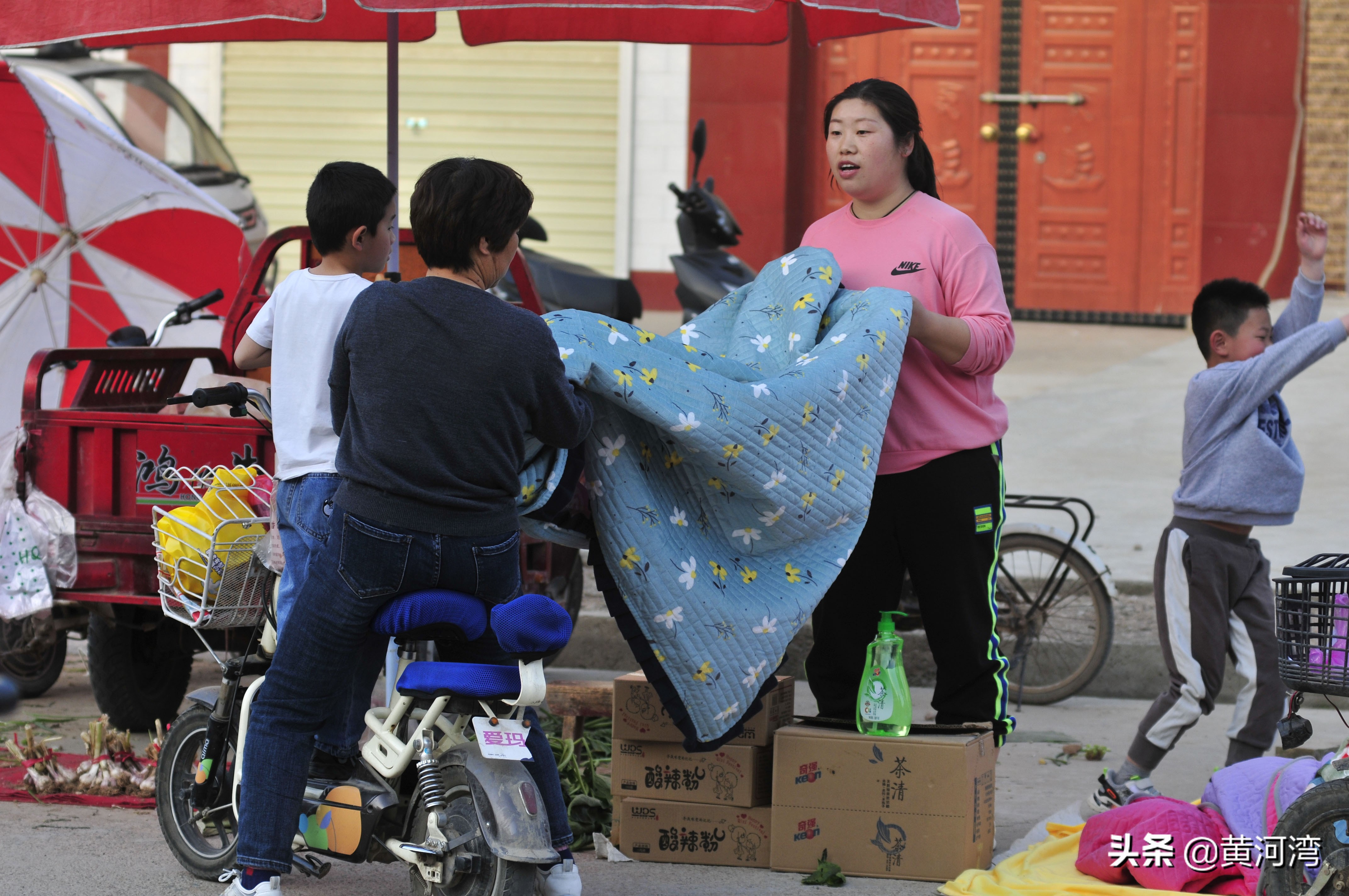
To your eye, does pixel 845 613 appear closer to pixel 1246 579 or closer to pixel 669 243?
pixel 1246 579

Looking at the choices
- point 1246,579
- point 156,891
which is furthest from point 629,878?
point 1246,579

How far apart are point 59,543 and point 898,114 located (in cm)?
318

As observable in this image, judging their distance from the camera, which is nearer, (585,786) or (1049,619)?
(585,786)

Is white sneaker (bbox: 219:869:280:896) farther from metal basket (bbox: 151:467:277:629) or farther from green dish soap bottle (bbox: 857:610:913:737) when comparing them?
green dish soap bottle (bbox: 857:610:913:737)

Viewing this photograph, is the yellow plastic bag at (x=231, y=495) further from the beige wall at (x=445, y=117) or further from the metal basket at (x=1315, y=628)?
the beige wall at (x=445, y=117)

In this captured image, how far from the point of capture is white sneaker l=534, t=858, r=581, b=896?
12.1 feet

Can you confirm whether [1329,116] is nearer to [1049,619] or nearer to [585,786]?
[1049,619]

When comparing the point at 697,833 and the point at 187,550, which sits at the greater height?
the point at 187,550

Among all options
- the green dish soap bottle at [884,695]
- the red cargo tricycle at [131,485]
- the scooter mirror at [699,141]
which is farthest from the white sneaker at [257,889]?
the scooter mirror at [699,141]

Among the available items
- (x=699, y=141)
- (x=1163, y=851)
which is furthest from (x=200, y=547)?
(x=699, y=141)

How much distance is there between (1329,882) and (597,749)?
2.46 m

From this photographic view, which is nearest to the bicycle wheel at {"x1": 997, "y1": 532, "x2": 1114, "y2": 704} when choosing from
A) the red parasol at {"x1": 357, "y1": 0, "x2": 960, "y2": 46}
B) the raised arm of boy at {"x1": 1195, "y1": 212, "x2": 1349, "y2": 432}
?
the raised arm of boy at {"x1": 1195, "y1": 212, "x2": 1349, "y2": 432}

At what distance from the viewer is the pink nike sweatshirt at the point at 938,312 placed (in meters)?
4.46

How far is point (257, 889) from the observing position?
369cm
